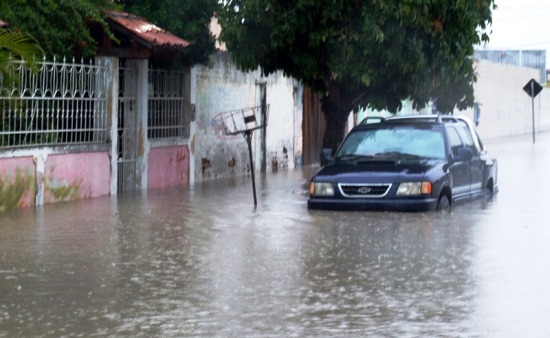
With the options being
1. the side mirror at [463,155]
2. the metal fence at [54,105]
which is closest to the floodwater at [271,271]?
the side mirror at [463,155]

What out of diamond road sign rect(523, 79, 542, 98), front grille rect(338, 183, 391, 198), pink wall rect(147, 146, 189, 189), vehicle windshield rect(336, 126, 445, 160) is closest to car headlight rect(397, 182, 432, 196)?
front grille rect(338, 183, 391, 198)

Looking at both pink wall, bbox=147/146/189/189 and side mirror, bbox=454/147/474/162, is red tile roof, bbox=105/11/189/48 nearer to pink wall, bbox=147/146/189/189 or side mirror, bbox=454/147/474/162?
pink wall, bbox=147/146/189/189

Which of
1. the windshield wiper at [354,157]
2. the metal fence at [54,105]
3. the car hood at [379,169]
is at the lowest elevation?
the car hood at [379,169]

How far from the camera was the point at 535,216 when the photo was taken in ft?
57.4

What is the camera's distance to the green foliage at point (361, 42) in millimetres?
20797

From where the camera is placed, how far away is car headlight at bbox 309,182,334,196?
1695cm

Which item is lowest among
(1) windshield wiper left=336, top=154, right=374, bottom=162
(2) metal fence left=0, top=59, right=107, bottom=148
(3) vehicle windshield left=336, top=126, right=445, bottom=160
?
(1) windshield wiper left=336, top=154, right=374, bottom=162

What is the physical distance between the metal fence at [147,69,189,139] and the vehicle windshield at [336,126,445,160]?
6.04 meters

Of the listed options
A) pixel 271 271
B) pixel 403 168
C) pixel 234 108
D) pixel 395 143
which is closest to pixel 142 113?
pixel 234 108

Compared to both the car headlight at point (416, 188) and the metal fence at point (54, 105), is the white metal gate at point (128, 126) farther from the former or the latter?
the car headlight at point (416, 188)

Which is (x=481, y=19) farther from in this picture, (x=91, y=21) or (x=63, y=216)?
(x=63, y=216)

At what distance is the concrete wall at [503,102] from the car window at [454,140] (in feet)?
106

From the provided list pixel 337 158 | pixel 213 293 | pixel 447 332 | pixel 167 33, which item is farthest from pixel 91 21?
pixel 447 332

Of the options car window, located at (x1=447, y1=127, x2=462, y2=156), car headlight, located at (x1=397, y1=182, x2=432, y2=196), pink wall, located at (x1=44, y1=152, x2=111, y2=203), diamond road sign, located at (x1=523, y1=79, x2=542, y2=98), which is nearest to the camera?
car headlight, located at (x1=397, y1=182, x2=432, y2=196)
